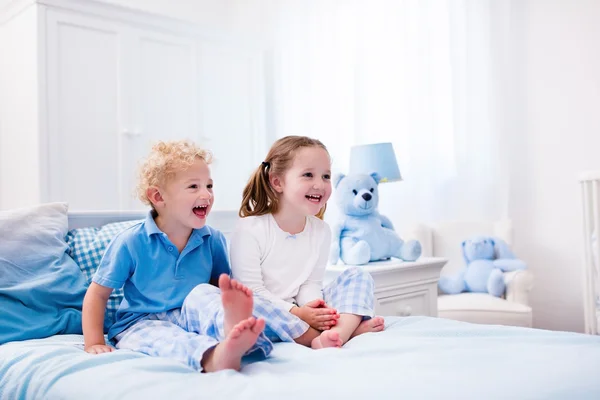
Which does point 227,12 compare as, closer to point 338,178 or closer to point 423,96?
point 423,96

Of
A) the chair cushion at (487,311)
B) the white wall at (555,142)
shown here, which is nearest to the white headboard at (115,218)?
the chair cushion at (487,311)

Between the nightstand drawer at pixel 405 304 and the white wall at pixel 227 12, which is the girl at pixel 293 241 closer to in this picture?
the nightstand drawer at pixel 405 304

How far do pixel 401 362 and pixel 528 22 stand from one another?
7.94 ft

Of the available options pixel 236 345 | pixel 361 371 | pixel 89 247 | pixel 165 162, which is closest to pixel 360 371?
pixel 361 371

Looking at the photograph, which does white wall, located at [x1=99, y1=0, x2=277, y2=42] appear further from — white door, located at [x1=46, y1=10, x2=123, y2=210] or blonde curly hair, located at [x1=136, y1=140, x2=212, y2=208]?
blonde curly hair, located at [x1=136, y1=140, x2=212, y2=208]

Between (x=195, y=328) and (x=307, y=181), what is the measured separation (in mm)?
470

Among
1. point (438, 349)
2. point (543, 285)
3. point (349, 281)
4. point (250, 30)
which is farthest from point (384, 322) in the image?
point (250, 30)

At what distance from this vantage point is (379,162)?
246 centimetres

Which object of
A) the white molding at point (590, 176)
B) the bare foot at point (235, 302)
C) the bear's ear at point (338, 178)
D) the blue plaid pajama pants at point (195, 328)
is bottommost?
the blue plaid pajama pants at point (195, 328)

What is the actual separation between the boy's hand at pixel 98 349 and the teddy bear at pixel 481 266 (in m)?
1.81

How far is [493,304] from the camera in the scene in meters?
2.44

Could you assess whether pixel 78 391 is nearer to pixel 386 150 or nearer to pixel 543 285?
pixel 386 150

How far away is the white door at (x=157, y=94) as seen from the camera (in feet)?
9.84

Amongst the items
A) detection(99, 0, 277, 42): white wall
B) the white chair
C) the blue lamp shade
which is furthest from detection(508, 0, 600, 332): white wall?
detection(99, 0, 277, 42): white wall
